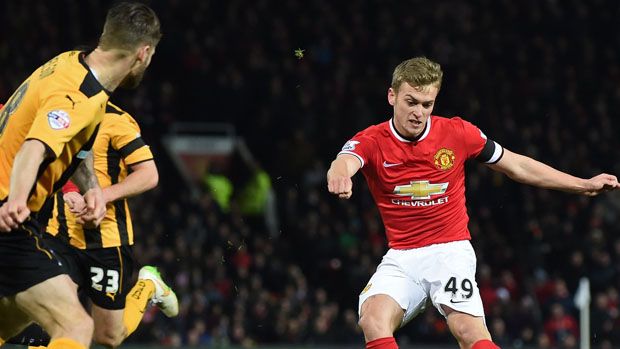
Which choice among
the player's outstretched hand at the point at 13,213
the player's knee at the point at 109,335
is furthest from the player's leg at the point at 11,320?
the player's knee at the point at 109,335

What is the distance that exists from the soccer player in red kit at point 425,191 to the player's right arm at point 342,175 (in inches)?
1.2

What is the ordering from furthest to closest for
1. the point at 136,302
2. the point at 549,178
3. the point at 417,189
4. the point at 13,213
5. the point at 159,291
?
1. the point at 159,291
2. the point at 136,302
3. the point at 549,178
4. the point at 417,189
5. the point at 13,213

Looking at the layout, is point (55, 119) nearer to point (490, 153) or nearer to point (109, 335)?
point (109, 335)

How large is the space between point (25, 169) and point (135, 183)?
6.43 ft

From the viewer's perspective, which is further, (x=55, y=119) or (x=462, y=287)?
(x=462, y=287)

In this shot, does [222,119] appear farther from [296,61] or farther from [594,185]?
[594,185]

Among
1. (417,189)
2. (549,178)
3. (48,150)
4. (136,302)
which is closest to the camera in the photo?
(48,150)

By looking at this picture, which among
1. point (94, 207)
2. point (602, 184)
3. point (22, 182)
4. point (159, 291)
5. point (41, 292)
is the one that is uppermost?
point (22, 182)

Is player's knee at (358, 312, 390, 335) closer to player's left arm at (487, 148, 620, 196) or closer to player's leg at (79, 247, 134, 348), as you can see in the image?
player's left arm at (487, 148, 620, 196)

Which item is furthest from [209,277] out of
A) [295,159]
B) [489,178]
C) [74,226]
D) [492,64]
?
[74,226]

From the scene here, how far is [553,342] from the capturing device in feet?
52.2

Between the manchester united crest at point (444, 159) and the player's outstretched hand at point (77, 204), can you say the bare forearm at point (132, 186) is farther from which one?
the manchester united crest at point (444, 159)

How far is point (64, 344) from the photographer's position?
219 inches

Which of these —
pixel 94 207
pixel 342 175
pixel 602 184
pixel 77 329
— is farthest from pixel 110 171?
pixel 602 184
